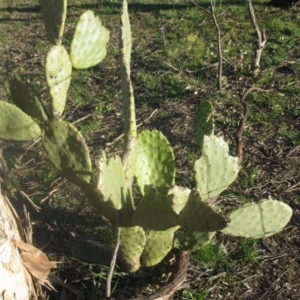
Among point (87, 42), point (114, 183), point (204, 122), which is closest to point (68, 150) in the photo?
point (114, 183)

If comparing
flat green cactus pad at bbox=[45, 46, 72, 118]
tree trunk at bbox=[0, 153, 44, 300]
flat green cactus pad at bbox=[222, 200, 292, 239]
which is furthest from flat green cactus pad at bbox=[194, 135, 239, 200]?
tree trunk at bbox=[0, 153, 44, 300]

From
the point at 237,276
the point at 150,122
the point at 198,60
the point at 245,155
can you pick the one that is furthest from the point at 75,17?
the point at 237,276

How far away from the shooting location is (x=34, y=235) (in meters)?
3.39

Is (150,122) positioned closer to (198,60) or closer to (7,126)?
(198,60)

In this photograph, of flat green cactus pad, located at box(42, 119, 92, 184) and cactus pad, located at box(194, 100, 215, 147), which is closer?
flat green cactus pad, located at box(42, 119, 92, 184)

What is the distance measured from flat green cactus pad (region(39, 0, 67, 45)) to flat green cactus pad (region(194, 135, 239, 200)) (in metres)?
0.87

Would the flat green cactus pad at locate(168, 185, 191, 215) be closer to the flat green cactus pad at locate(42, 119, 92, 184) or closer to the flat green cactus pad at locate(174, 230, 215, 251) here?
the flat green cactus pad at locate(174, 230, 215, 251)

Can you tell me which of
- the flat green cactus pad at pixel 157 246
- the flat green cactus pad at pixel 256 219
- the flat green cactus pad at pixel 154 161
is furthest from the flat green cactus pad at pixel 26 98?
the flat green cactus pad at pixel 256 219

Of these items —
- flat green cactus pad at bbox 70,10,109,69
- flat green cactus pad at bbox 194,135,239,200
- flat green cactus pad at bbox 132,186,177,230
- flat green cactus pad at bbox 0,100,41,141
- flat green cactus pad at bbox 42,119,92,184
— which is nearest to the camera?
flat green cactus pad at bbox 132,186,177,230

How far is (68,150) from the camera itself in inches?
104

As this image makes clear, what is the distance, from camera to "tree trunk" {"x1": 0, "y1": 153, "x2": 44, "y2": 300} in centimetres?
248

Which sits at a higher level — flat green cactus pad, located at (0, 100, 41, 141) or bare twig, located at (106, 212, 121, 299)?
flat green cactus pad, located at (0, 100, 41, 141)

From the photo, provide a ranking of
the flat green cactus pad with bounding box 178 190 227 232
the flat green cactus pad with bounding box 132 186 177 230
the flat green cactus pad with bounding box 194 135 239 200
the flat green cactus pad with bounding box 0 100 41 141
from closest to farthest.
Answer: the flat green cactus pad with bounding box 178 190 227 232 < the flat green cactus pad with bounding box 132 186 177 230 < the flat green cactus pad with bounding box 194 135 239 200 < the flat green cactus pad with bounding box 0 100 41 141

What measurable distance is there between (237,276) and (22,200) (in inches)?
51.4
